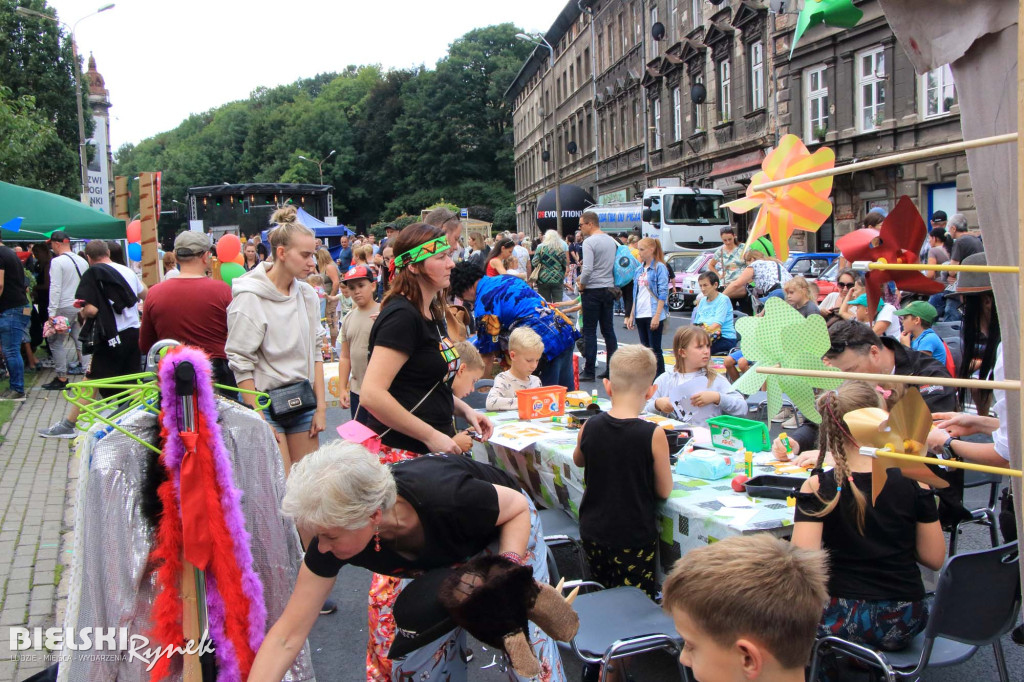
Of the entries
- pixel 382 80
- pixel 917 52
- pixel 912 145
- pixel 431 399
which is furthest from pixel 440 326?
pixel 382 80

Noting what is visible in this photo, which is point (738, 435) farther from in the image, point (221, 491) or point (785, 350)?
point (221, 491)

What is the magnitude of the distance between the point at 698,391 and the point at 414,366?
8.05 ft

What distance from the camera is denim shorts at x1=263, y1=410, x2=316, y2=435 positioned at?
4172mm

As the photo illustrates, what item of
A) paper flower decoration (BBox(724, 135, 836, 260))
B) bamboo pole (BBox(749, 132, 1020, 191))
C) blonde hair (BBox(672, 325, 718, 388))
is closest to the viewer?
bamboo pole (BBox(749, 132, 1020, 191))

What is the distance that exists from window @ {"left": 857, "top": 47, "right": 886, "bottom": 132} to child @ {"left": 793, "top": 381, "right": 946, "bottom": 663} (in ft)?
61.2

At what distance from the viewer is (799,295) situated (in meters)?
6.16

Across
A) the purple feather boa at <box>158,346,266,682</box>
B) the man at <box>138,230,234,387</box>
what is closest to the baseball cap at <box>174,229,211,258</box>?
the man at <box>138,230,234,387</box>

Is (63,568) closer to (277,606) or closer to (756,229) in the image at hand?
(277,606)

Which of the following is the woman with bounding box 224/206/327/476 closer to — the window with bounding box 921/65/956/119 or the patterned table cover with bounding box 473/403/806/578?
the patterned table cover with bounding box 473/403/806/578

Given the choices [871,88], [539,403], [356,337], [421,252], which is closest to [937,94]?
[871,88]

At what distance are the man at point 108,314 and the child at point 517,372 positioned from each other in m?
3.71

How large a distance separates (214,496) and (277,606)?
0.60 metres

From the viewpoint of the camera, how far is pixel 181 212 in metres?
80.8

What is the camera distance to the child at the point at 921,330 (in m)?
5.57
